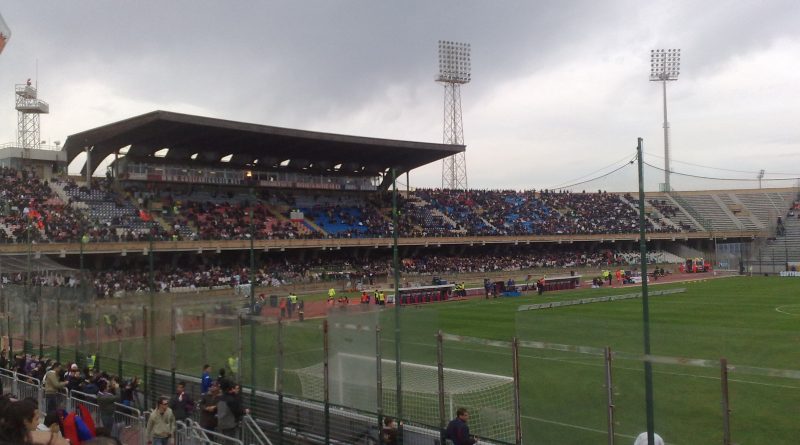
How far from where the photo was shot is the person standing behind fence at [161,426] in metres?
10.6

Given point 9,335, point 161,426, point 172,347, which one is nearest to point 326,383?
point 161,426

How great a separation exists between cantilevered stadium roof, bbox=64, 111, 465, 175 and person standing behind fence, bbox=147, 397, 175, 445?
3711cm

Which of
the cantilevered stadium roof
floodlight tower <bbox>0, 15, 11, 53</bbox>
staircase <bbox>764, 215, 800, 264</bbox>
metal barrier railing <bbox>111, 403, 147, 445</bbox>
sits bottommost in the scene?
metal barrier railing <bbox>111, 403, 147, 445</bbox>

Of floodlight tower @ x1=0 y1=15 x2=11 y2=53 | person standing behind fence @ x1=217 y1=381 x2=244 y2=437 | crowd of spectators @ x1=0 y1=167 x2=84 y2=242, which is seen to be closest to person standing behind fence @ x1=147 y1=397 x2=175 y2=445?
person standing behind fence @ x1=217 y1=381 x2=244 y2=437

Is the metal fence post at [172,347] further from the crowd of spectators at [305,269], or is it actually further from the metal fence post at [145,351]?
the crowd of spectators at [305,269]

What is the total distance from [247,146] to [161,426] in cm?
4778

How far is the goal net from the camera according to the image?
35.1ft

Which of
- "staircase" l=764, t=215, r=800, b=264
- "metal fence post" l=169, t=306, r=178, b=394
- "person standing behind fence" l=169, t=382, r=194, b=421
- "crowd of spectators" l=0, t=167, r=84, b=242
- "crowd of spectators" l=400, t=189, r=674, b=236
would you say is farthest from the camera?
"staircase" l=764, t=215, r=800, b=264

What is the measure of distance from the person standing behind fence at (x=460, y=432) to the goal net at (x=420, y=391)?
113 centimetres

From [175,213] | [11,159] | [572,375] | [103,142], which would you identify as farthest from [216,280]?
[572,375]

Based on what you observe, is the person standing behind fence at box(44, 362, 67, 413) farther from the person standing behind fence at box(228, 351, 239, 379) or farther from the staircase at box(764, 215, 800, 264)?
the staircase at box(764, 215, 800, 264)

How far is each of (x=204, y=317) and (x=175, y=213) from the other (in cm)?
4129

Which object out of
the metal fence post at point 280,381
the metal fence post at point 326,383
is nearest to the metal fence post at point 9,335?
the metal fence post at point 280,381

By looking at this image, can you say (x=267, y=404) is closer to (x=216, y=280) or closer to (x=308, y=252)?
(x=216, y=280)
